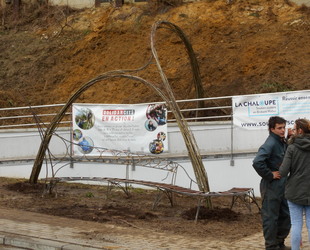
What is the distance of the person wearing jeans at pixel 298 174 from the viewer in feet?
25.5

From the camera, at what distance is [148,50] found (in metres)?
24.4

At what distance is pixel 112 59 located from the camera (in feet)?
80.4

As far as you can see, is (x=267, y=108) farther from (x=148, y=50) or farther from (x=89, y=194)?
(x=148, y=50)

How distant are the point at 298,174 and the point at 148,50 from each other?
1704cm

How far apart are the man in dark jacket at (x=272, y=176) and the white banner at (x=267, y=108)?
5.92 metres

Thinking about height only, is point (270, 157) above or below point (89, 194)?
above

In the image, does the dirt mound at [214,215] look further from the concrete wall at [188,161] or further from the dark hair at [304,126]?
the dark hair at [304,126]

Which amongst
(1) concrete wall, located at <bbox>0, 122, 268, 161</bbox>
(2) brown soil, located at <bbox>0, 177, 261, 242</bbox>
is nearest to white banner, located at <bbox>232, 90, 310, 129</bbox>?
(1) concrete wall, located at <bbox>0, 122, 268, 161</bbox>

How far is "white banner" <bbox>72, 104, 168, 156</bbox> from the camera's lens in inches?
631

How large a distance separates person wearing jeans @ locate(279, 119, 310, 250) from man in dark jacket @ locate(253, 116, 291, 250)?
585 millimetres

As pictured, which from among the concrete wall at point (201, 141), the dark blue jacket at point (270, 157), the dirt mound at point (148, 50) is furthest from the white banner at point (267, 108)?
the dark blue jacket at point (270, 157)

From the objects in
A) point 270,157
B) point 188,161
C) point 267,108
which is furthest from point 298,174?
Answer: point 188,161

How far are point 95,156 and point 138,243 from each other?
732 centimetres

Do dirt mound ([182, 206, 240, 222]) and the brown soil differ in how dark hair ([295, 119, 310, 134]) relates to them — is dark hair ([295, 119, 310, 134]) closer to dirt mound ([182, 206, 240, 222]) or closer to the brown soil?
the brown soil
